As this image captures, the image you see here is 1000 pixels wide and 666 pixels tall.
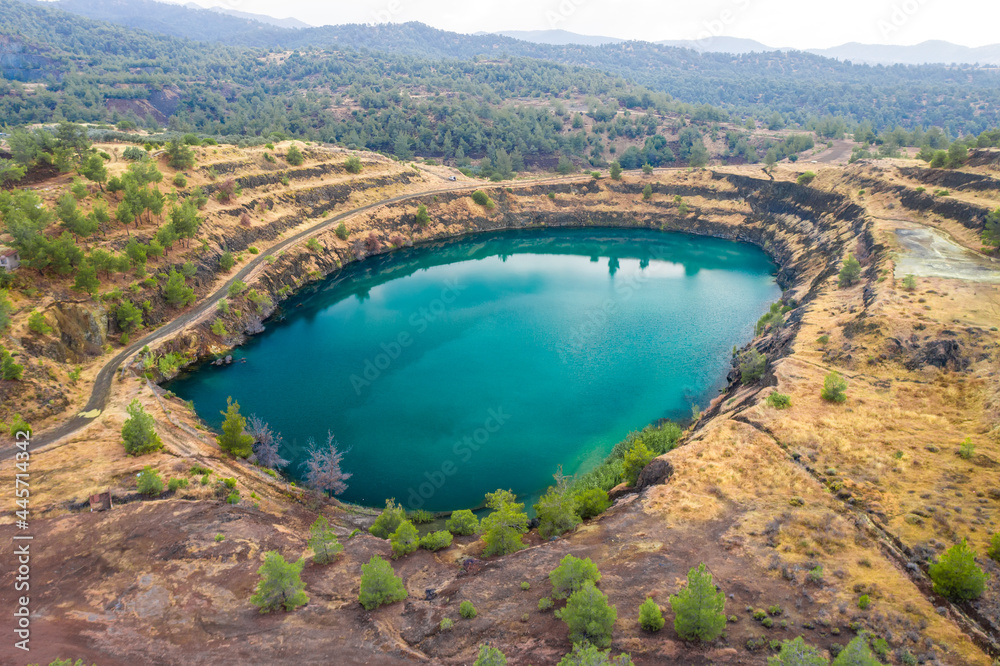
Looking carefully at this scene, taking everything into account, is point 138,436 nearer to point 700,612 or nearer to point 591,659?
point 591,659

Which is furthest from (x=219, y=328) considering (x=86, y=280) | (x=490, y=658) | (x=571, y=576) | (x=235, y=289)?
(x=490, y=658)

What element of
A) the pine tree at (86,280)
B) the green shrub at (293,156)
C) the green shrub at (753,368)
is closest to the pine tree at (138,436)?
the pine tree at (86,280)

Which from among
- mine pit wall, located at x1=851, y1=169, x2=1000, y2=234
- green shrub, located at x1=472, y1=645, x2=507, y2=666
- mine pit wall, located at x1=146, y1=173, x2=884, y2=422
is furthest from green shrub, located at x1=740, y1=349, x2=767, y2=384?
mine pit wall, located at x1=851, y1=169, x2=1000, y2=234

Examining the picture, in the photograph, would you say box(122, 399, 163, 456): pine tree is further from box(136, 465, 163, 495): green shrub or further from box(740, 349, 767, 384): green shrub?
box(740, 349, 767, 384): green shrub

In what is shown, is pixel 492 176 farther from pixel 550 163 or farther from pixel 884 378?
pixel 884 378

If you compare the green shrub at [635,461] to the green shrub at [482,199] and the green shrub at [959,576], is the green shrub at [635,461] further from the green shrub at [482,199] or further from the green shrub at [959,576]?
the green shrub at [482,199]
